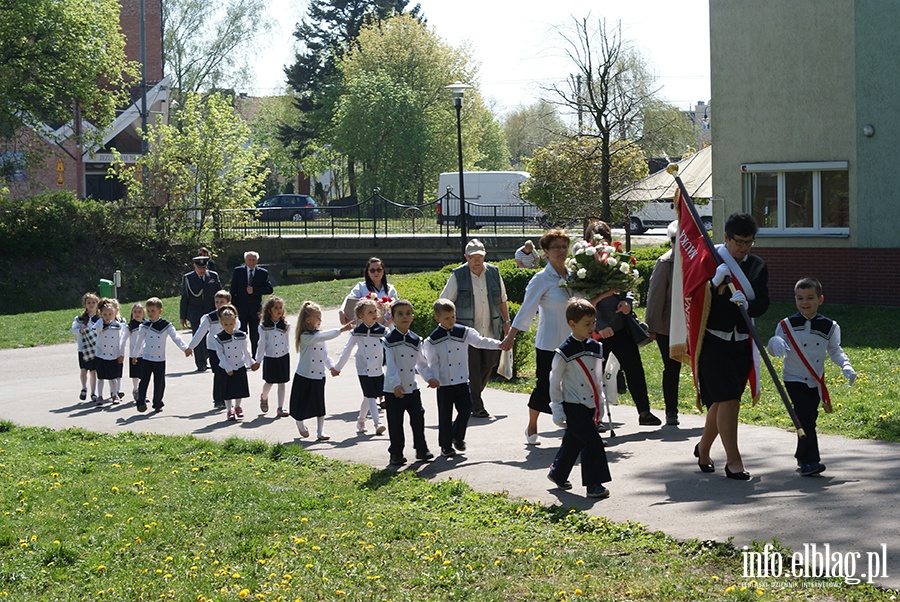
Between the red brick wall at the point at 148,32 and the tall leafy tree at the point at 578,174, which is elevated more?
the red brick wall at the point at 148,32

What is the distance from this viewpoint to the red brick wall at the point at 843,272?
21.6 metres

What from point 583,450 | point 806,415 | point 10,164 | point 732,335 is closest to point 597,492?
point 583,450

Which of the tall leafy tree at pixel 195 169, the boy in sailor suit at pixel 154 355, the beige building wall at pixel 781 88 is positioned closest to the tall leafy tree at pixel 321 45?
the tall leafy tree at pixel 195 169

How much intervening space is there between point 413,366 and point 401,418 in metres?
0.47

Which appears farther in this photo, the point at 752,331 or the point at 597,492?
the point at 597,492

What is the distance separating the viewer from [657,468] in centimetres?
838

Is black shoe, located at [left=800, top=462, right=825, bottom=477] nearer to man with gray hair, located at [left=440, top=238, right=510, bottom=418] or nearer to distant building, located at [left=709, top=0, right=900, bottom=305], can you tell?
man with gray hair, located at [left=440, top=238, right=510, bottom=418]

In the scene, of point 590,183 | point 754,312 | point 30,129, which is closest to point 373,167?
point 30,129

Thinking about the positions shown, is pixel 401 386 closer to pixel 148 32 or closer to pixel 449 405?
pixel 449 405

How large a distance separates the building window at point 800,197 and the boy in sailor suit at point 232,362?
46.2 feet

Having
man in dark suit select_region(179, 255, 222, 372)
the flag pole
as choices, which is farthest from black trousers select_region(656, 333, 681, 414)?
man in dark suit select_region(179, 255, 222, 372)

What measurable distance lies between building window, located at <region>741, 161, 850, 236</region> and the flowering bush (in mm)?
14379

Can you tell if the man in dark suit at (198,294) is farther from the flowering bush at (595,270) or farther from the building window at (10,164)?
the building window at (10,164)

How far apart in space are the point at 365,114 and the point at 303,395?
48.8 m
